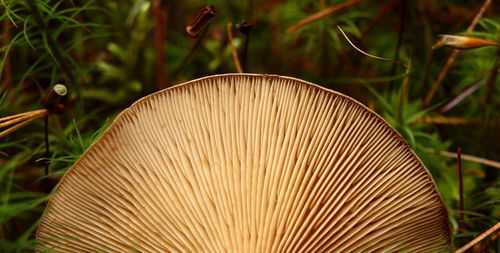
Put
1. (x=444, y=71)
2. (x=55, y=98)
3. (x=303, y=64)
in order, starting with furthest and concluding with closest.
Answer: (x=303, y=64)
(x=444, y=71)
(x=55, y=98)

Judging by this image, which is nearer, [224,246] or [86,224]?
[224,246]

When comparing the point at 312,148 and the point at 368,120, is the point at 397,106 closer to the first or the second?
the point at 368,120

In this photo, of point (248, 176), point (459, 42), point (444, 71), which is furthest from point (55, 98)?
point (444, 71)

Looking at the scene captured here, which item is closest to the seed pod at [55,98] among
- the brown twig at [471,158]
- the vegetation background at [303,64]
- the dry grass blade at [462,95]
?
the vegetation background at [303,64]

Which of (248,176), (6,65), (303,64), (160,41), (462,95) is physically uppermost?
(462,95)

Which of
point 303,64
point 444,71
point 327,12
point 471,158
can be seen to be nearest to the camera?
point 471,158

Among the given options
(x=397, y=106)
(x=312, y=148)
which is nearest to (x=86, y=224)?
(x=312, y=148)

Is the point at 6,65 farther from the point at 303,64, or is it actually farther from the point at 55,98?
the point at 303,64

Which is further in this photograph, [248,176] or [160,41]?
[160,41]
